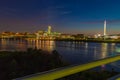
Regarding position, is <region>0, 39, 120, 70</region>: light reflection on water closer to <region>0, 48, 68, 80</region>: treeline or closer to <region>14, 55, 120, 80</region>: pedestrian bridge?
<region>14, 55, 120, 80</region>: pedestrian bridge

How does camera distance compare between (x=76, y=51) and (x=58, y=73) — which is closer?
(x=58, y=73)

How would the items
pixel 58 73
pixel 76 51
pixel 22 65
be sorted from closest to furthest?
1. pixel 58 73
2. pixel 22 65
3. pixel 76 51

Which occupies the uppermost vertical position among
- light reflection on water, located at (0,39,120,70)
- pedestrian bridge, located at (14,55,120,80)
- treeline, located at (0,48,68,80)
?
pedestrian bridge, located at (14,55,120,80)

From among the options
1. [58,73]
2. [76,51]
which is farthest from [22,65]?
[76,51]

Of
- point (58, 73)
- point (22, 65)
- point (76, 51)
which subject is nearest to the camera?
point (58, 73)

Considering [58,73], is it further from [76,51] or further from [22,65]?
[76,51]

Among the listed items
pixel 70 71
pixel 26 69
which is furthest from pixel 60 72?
pixel 26 69

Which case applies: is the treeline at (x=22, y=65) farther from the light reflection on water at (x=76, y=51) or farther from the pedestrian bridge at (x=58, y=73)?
the pedestrian bridge at (x=58, y=73)

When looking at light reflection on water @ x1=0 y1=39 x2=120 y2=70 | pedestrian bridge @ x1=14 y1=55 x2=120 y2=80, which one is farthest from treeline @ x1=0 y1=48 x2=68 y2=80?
pedestrian bridge @ x1=14 y1=55 x2=120 y2=80

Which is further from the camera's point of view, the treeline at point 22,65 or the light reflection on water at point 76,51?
the light reflection on water at point 76,51

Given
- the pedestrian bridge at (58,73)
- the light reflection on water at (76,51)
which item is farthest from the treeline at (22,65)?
the pedestrian bridge at (58,73)

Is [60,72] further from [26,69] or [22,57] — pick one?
[22,57]

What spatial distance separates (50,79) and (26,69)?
5.50 m

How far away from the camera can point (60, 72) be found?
6.33ft
